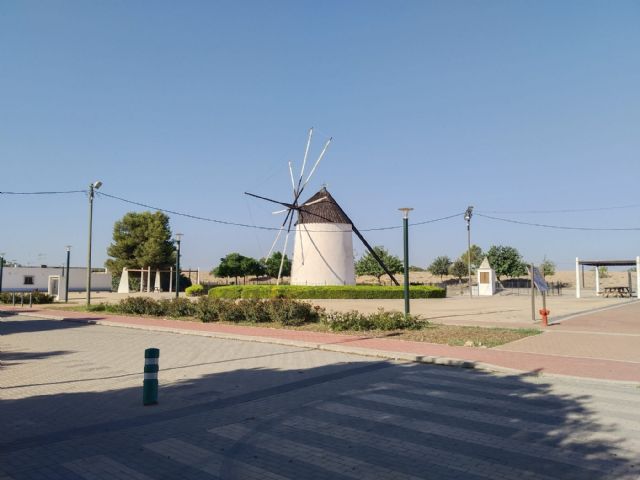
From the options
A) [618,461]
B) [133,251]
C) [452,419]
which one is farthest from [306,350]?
[133,251]

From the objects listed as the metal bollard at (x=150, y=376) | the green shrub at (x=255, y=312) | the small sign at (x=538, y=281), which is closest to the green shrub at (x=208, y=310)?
the green shrub at (x=255, y=312)

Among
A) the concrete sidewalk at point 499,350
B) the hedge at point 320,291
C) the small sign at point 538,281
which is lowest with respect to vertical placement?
the concrete sidewalk at point 499,350

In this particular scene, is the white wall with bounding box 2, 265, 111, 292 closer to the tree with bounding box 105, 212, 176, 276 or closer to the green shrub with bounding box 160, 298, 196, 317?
the tree with bounding box 105, 212, 176, 276

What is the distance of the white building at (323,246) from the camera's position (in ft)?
148

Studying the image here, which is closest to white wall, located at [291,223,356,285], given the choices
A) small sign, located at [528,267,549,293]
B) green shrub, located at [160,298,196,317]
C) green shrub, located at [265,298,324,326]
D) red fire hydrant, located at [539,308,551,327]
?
green shrub, located at [160,298,196,317]

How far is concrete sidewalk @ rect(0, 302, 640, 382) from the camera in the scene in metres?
9.63

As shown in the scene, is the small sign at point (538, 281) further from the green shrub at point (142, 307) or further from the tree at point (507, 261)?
the tree at point (507, 261)

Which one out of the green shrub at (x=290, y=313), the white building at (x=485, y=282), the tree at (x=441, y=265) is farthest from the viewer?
the tree at (x=441, y=265)

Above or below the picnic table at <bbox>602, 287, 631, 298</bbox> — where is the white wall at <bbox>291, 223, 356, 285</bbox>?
above

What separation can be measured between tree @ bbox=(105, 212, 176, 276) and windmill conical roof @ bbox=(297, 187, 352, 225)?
22566mm

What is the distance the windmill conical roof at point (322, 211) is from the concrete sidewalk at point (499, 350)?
94.4 ft

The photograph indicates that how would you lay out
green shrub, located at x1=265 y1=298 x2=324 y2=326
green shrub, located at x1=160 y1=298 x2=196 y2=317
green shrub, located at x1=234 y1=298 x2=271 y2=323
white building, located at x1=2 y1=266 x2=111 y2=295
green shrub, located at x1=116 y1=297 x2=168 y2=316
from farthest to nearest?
white building, located at x1=2 y1=266 x2=111 y2=295 → green shrub, located at x1=116 y1=297 x2=168 y2=316 → green shrub, located at x1=160 y1=298 x2=196 y2=317 → green shrub, located at x1=234 y1=298 x2=271 y2=323 → green shrub, located at x1=265 y1=298 x2=324 y2=326

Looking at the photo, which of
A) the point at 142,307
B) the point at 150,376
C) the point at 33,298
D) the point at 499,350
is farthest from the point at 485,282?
the point at 150,376

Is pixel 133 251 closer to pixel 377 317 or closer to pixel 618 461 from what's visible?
pixel 377 317
